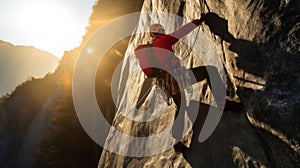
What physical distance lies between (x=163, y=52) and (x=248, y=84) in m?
2.31

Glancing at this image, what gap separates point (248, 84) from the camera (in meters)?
5.25

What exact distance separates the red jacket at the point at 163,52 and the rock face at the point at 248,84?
1.01m

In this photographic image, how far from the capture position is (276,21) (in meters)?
4.72

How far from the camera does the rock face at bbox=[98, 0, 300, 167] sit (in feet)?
14.2

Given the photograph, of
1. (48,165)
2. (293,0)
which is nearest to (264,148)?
(293,0)

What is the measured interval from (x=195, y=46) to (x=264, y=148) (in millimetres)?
3920

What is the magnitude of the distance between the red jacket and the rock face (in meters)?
1.01

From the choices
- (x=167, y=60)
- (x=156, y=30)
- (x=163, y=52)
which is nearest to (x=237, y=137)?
(x=167, y=60)

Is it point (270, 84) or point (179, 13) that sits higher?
point (179, 13)

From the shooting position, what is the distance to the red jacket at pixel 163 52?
249 inches

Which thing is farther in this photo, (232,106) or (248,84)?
(232,106)

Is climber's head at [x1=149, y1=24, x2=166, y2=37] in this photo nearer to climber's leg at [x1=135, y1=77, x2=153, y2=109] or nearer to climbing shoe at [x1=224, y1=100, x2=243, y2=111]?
climbing shoe at [x1=224, y1=100, x2=243, y2=111]

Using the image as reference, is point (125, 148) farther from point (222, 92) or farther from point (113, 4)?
point (113, 4)

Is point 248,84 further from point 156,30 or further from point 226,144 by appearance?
point 156,30
